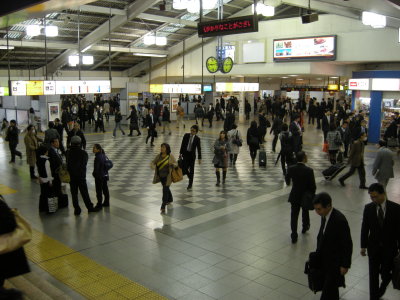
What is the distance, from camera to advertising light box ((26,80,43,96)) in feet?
62.9

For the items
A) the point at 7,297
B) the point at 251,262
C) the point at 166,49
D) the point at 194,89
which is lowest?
the point at 251,262

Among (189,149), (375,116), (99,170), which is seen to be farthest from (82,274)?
(375,116)

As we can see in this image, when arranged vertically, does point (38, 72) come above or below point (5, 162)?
above

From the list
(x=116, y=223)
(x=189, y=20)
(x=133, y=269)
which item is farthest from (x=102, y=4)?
(x=133, y=269)

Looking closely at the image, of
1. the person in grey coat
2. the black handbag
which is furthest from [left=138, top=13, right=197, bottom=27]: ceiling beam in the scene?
the black handbag

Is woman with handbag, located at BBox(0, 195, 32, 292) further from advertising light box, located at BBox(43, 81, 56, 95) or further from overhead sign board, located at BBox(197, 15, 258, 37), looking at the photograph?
advertising light box, located at BBox(43, 81, 56, 95)

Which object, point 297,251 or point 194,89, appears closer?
point 297,251

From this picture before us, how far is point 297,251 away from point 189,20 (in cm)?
1841

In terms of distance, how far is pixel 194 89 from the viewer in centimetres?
2612

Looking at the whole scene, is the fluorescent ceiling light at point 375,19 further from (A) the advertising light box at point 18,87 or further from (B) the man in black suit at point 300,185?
(A) the advertising light box at point 18,87

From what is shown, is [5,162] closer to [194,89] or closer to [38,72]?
Result: [194,89]

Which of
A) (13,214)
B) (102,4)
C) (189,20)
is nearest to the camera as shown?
(13,214)

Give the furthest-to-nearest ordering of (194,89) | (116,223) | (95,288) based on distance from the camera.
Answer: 1. (194,89)
2. (116,223)
3. (95,288)

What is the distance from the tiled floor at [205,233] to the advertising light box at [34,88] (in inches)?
251
